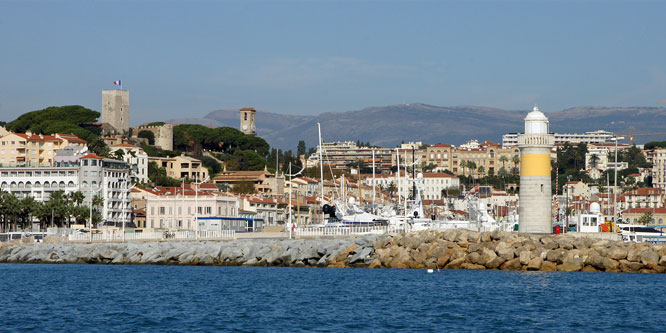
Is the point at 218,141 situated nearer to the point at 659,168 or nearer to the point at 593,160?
the point at 593,160

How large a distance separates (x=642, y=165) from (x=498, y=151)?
2646 centimetres

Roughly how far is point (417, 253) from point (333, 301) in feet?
46.9

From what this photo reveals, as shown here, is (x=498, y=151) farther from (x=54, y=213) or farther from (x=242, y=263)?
(x=242, y=263)

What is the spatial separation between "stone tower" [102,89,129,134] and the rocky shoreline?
116487 millimetres

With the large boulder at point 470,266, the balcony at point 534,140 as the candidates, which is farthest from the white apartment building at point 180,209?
the large boulder at point 470,266

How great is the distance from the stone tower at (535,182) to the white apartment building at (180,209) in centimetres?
3991

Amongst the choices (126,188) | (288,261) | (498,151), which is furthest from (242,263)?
(498,151)

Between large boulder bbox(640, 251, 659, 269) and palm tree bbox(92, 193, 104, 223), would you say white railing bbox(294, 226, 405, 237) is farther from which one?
palm tree bbox(92, 193, 104, 223)

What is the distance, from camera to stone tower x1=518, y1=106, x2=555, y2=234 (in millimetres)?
50281

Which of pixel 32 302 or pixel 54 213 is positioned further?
pixel 54 213

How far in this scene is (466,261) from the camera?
150 ft

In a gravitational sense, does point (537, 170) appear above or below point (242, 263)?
above

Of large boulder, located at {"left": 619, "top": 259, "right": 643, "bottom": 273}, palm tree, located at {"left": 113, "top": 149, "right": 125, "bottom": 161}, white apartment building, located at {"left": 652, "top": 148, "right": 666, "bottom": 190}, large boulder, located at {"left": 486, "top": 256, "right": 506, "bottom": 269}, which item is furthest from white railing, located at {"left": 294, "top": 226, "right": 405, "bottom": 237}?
white apartment building, located at {"left": 652, "top": 148, "right": 666, "bottom": 190}

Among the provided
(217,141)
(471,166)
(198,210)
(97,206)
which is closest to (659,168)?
(471,166)
